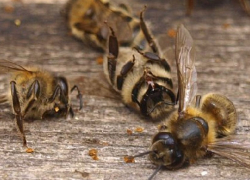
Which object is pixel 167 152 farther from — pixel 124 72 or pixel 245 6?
pixel 245 6

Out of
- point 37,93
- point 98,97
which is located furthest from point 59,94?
point 98,97

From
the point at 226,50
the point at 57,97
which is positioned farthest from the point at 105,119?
the point at 226,50

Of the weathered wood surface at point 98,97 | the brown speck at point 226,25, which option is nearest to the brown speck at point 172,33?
the weathered wood surface at point 98,97

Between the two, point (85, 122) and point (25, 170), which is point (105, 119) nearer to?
point (85, 122)

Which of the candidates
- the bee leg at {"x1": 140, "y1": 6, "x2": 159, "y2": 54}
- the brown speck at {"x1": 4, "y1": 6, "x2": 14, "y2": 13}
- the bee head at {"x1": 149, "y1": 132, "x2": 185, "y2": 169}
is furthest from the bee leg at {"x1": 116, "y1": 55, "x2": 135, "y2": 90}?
the brown speck at {"x1": 4, "y1": 6, "x2": 14, "y2": 13}

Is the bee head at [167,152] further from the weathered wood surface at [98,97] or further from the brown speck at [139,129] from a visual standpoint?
the brown speck at [139,129]
